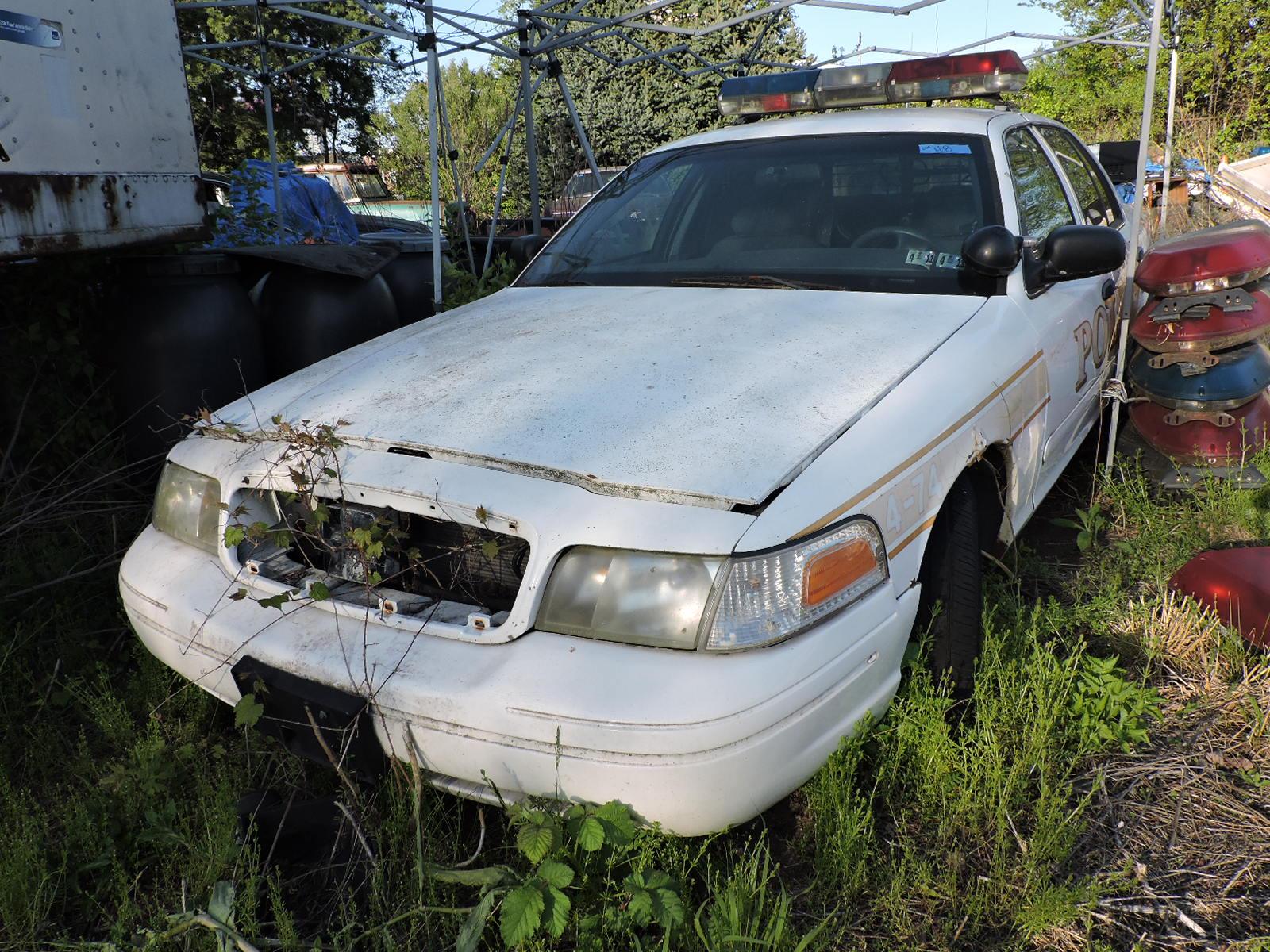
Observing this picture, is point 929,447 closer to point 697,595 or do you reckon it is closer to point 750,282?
point 697,595

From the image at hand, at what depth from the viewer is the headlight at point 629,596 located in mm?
1690

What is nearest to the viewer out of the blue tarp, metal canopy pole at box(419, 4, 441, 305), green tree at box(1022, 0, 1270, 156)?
metal canopy pole at box(419, 4, 441, 305)

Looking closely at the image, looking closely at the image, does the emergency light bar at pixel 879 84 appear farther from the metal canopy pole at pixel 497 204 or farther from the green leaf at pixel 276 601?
the green leaf at pixel 276 601

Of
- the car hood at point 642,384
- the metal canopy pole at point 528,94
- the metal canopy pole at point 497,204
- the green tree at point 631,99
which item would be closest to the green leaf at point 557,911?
the car hood at point 642,384

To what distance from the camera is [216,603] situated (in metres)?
2.09

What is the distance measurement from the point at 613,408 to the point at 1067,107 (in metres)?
18.1

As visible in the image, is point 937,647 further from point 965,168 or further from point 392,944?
point 965,168

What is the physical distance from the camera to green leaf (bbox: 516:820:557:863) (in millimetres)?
1644

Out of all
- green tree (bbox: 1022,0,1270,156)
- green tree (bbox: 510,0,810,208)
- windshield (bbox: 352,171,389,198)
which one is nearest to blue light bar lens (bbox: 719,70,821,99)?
green tree (bbox: 1022,0,1270,156)

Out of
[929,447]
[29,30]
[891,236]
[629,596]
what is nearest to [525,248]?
[891,236]

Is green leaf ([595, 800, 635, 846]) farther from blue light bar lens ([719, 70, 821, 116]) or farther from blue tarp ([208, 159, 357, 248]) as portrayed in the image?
blue tarp ([208, 159, 357, 248])

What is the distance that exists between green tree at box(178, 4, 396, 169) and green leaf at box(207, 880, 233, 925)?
14.4m

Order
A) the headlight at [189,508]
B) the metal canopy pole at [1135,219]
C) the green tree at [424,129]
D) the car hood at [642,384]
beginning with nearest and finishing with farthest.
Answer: the car hood at [642,384] < the headlight at [189,508] < the metal canopy pole at [1135,219] < the green tree at [424,129]

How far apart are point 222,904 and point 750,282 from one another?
6.82 ft
